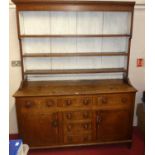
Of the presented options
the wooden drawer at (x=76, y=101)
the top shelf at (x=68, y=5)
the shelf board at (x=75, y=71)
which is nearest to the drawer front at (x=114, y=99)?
the wooden drawer at (x=76, y=101)

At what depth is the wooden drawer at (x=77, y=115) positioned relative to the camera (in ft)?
8.41

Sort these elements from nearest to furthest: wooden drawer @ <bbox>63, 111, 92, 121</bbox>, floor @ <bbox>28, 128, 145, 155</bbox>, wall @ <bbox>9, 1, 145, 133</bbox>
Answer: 1. wooden drawer @ <bbox>63, 111, 92, 121</bbox>
2. floor @ <bbox>28, 128, 145, 155</bbox>
3. wall @ <bbox>9, 1, 145, 133</bbox>

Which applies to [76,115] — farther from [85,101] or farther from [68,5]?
[68,5]

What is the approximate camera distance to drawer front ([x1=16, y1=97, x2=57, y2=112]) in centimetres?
247

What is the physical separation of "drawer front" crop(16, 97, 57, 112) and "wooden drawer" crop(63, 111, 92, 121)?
Result: 0.68ft

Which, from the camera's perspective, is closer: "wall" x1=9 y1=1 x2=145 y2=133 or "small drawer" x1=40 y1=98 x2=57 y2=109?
"small drawer" x1=40 y1=98 x2=57 y2=109

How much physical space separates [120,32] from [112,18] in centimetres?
23

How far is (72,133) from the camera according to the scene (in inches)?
104

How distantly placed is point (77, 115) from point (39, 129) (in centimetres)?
53

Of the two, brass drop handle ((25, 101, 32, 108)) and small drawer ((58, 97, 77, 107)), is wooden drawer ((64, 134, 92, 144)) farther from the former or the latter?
brass drop handle ((25, 101, 32, 108))

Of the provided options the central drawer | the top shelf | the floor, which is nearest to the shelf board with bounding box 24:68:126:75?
the central drawer

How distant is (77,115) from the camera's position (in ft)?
8.48

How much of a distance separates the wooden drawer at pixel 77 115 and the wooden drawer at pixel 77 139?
0.83 feet
